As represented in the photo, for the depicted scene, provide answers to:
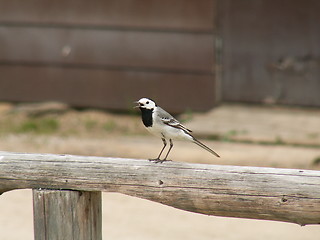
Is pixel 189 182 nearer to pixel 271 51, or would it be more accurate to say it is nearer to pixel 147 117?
pixel 147 117

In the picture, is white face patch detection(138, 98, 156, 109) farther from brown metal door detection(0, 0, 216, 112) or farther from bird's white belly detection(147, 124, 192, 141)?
brown metal door detection(0, 0, 216, 112)

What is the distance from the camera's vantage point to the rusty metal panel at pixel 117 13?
11109 mm

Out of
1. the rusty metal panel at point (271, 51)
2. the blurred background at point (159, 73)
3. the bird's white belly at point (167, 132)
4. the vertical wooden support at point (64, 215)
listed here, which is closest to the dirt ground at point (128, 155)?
the blurred background at point (159, 73)

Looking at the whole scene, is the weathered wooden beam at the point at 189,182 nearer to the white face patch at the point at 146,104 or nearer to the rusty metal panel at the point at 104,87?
the white face patch at the point at 146,104

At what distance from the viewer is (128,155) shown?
919cm

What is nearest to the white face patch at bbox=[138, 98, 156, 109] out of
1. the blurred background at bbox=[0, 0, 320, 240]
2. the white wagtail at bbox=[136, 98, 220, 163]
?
the white wagtail at bbox=[136, 98, 220, 163]

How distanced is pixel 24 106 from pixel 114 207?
16.4ft

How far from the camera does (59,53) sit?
11789mm

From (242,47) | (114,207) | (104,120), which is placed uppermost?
(242,47)

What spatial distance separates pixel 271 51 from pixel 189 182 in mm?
7719

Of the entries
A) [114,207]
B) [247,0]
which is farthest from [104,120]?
[114,207]

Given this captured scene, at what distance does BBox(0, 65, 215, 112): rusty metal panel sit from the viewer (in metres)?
11.3

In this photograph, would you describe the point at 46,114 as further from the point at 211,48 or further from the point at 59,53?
the point at 211,48

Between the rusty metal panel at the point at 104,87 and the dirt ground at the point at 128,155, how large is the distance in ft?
0.91
